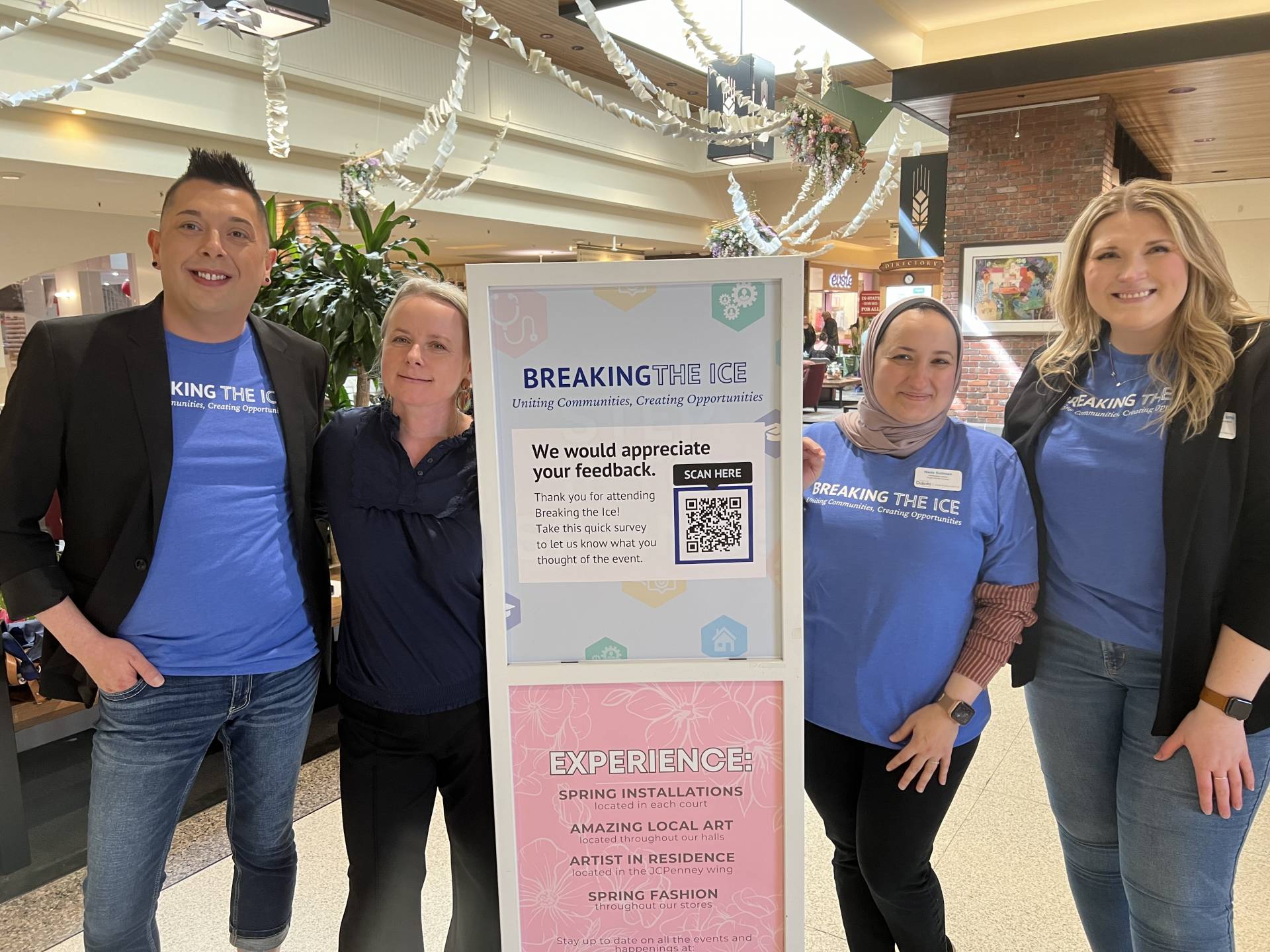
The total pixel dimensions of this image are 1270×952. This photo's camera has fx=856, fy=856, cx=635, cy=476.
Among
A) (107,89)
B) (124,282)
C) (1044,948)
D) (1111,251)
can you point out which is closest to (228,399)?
(1111,251)

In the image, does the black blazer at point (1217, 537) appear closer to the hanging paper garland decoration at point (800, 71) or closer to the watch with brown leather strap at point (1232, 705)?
the watch with brown leather strap at point (1232, 705)

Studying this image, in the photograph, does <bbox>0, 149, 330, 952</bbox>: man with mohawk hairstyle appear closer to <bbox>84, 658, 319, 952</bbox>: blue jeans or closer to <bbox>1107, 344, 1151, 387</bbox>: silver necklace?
<bbox>84, 658, 319, 952</bbox>: blue jeans

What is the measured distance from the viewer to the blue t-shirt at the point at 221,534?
5.17 feet

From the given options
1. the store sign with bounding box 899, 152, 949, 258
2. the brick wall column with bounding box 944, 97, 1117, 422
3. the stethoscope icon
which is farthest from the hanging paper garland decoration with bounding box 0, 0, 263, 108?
the store sign with bounding box 899, 152, 949, 258

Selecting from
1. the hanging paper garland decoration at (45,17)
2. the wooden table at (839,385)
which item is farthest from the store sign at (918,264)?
the hanging paper garland decoration at (45,17)

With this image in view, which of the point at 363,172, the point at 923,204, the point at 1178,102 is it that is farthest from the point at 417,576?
the point at 923,204

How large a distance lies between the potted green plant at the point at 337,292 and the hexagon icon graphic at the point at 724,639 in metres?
2.17

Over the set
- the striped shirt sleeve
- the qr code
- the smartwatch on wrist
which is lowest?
the smartwatch on wrist

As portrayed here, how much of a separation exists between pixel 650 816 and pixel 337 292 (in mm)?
2404

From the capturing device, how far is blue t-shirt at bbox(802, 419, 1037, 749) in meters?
1.55

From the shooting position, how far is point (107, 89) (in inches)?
304

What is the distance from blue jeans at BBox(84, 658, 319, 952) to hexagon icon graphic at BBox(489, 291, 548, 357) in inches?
36.2

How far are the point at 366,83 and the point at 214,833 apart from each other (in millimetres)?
8627

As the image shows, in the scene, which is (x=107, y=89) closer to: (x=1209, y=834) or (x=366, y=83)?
(x=366, y=83)
